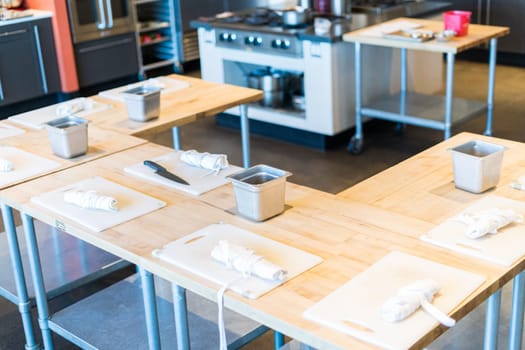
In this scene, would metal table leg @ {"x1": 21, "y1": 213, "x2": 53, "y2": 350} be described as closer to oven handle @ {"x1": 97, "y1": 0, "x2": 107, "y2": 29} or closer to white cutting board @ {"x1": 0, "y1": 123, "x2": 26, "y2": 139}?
white cutting board @ {"x1": 0, "y1": 123, "x2": 26, "y2": 139}

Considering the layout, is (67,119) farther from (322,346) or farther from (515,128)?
(515,128)

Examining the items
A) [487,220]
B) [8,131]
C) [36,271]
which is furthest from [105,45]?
[487,220]

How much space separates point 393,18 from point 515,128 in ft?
3.59

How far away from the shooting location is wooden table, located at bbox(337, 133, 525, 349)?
2.04 meters

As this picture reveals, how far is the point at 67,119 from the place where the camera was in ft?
8.75

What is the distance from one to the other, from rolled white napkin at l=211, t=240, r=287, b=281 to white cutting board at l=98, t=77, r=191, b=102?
5.27 feet

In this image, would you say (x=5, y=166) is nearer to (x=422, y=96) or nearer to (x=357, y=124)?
(x=357, y=124)

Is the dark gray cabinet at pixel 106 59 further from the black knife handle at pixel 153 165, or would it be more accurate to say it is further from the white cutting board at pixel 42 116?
the black knife handle at pixel 153 165

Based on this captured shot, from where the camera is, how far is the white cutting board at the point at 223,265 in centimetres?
171

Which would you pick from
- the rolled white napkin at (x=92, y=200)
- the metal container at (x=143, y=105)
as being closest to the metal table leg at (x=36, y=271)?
the rolled white napkin at (x=92, y=200)

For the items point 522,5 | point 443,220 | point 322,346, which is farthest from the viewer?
point 522,5

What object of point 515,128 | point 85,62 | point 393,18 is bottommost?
point 515,128

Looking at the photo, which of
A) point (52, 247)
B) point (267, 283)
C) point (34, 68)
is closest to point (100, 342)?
point (52, 247)

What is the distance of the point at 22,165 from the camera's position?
2.55 meters
